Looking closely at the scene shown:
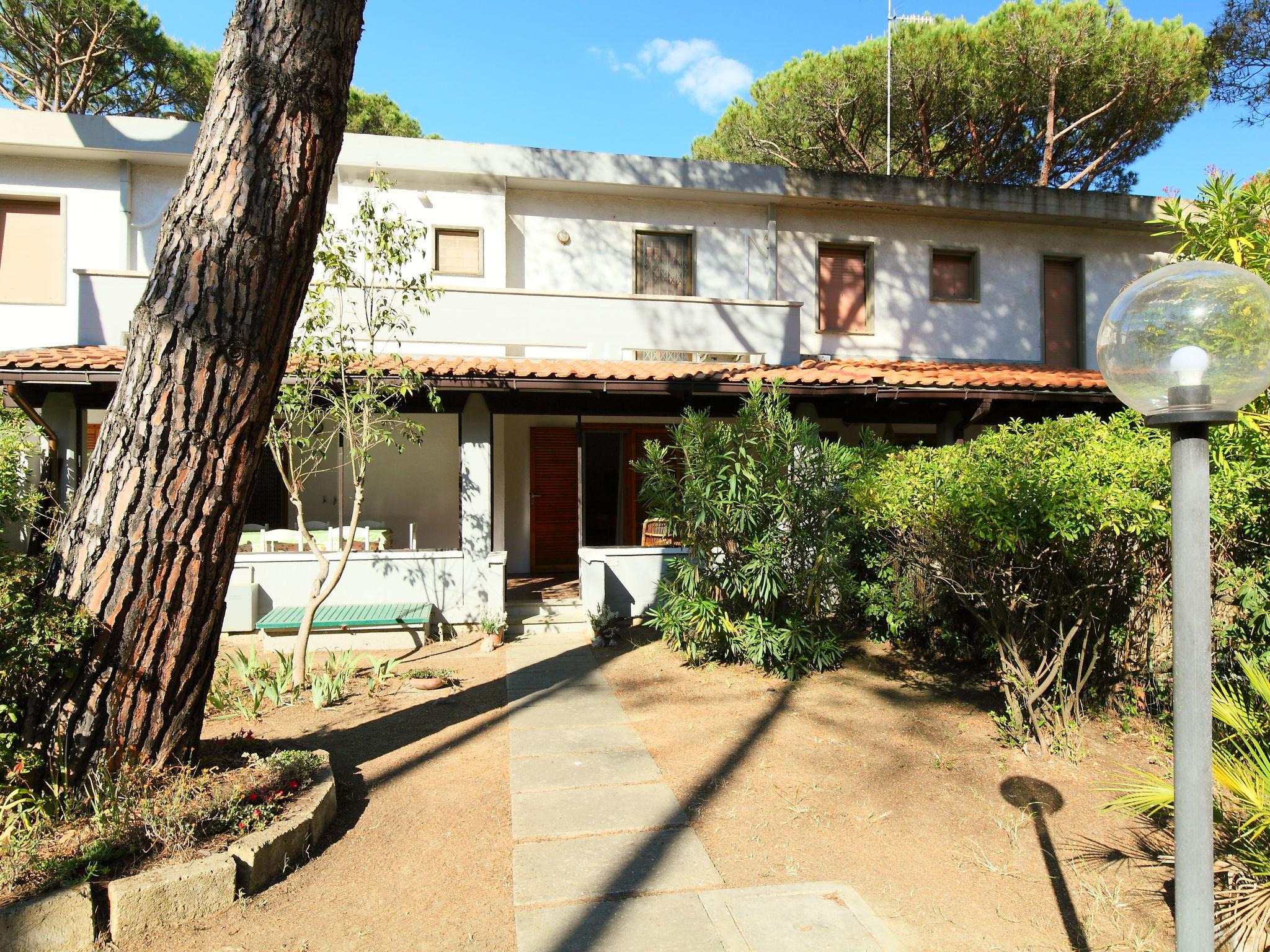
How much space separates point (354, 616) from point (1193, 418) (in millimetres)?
8102

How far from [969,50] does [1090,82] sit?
8.05ft

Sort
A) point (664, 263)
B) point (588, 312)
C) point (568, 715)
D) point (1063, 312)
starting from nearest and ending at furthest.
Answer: point (568, 715) < point (588, 312) < point (664, 263) < point (1063, 312)

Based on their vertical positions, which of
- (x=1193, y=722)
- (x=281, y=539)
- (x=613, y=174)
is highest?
(x=613, y=174)

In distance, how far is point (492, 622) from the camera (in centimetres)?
893

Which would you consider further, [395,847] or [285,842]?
[395,847]

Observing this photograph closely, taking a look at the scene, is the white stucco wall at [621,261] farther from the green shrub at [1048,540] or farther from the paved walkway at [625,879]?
the paved walkway at [625,879]

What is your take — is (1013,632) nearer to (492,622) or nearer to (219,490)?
(219,490)

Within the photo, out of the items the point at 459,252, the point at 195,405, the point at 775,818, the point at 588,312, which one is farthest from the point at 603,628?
the point at 459,252

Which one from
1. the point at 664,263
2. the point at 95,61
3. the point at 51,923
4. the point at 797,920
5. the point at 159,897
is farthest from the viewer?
Answer: the point at 95,61

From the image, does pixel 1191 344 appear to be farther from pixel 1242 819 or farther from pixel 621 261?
pixel 621 261

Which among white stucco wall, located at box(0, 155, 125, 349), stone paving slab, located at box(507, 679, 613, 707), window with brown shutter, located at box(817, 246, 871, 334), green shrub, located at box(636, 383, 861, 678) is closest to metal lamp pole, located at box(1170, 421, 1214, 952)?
green shrub, located at box(636, 383, 861, 678)

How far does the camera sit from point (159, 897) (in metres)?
3.14

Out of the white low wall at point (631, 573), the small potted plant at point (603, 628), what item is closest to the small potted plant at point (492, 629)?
the small potted plant at point (603, 628)

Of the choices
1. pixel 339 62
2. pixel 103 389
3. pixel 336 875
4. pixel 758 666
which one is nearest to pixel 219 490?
pixel 336 875
